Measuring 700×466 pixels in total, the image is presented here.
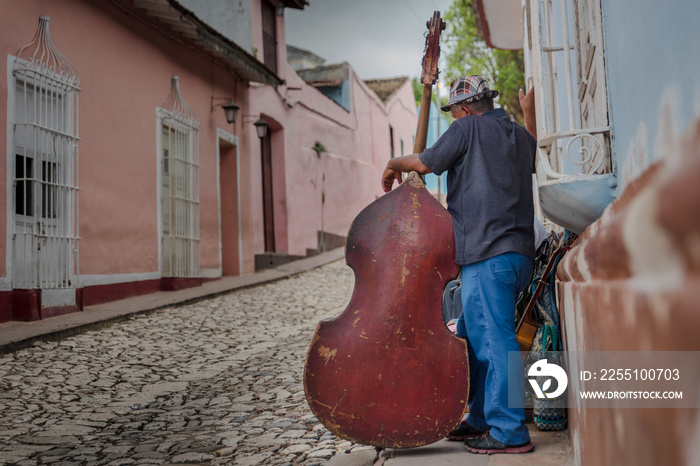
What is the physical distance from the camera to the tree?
1605cm

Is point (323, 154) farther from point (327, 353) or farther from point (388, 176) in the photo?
point (327, 353)

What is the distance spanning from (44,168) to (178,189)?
323cm

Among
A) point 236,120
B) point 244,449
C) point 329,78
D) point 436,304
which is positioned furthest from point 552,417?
point 329,78

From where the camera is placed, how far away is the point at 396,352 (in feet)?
8.34

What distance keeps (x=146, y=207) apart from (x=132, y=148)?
33.3 inches

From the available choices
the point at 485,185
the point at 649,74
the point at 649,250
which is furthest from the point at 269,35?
the point at 649,250

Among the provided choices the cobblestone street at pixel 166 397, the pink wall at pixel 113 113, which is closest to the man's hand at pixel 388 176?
the cobblestone street at pixel 166 397

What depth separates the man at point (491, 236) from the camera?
264 centimetres

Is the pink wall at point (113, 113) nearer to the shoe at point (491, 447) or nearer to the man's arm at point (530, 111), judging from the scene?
the man's arm at point (530, 111)

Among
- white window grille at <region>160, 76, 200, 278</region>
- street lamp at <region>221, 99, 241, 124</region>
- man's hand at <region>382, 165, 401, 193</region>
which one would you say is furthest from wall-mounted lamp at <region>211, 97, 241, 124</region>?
man's hand at <region>382, 165, 401, 193</region>

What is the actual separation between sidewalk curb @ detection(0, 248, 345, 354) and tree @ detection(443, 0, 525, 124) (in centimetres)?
743

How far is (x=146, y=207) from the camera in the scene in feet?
30.6

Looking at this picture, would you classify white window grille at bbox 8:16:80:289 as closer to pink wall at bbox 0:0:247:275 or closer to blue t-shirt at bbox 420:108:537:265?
pink wall at bbox 0:0:247:275

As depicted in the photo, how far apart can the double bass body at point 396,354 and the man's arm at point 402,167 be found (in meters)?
0.22
